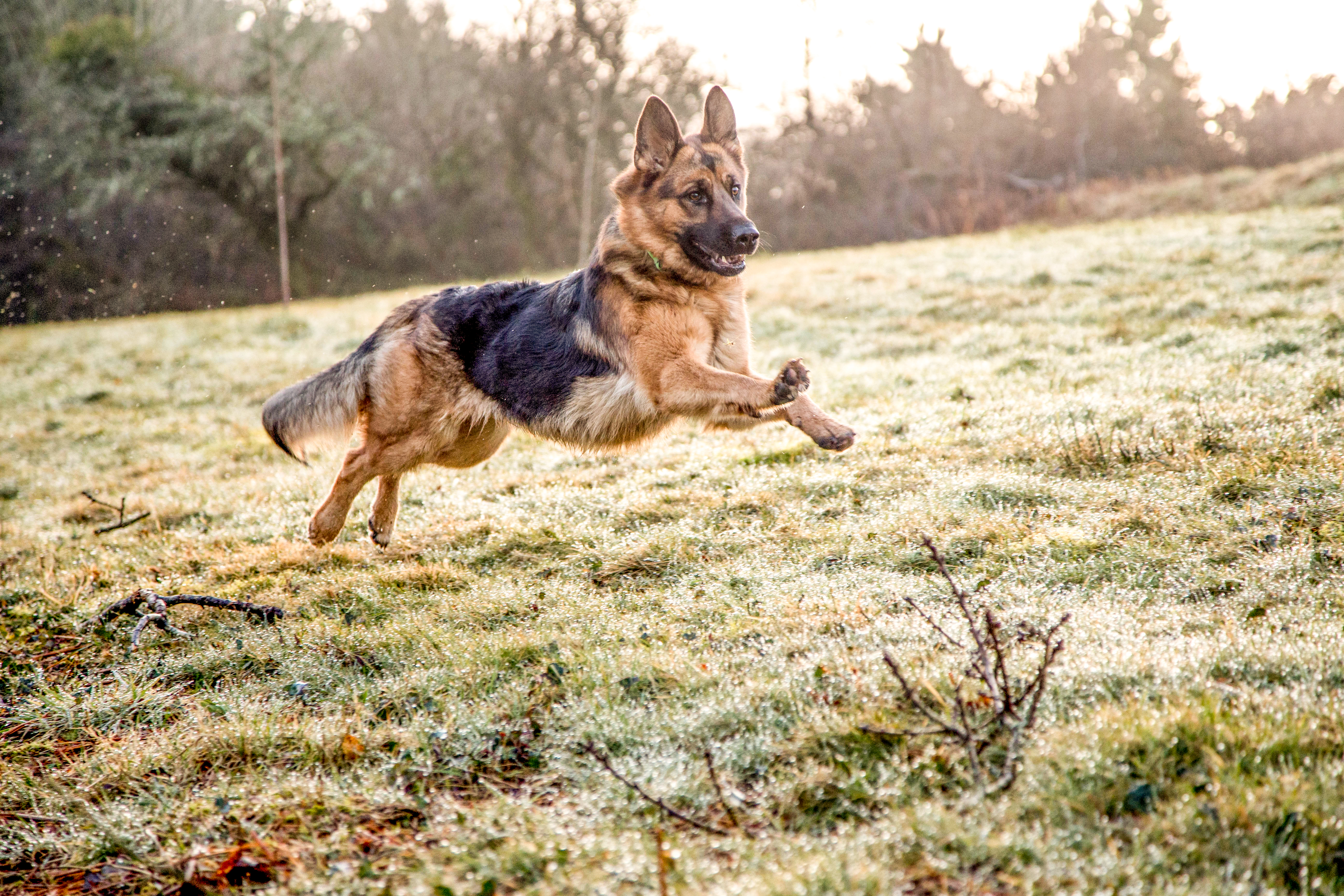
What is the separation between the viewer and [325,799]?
9.82 ft

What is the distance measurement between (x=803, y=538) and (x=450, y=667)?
201 centimetres

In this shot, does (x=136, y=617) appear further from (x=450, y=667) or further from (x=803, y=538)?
(x=803, y=538)

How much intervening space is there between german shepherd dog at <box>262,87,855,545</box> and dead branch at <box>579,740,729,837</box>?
2072 mm

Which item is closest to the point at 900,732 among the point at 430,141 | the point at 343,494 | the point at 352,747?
the point at 352,747

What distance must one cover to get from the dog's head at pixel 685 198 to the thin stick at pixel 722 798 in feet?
9.49

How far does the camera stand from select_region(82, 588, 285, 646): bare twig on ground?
4.54 m

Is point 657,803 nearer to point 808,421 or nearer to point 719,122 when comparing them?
point 808,421

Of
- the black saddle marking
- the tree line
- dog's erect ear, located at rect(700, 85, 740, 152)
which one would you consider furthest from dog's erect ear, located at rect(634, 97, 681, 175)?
the tree line

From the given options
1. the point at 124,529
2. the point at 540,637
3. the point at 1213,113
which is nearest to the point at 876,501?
the point at 540,637

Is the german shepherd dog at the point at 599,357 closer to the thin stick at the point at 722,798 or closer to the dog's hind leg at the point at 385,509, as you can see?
the dog's hind leg at the point at 385,509

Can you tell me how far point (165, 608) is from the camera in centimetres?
469

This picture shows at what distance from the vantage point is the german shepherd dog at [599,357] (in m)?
4.94

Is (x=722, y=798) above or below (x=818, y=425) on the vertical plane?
below

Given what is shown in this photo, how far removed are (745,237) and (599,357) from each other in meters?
0.99
